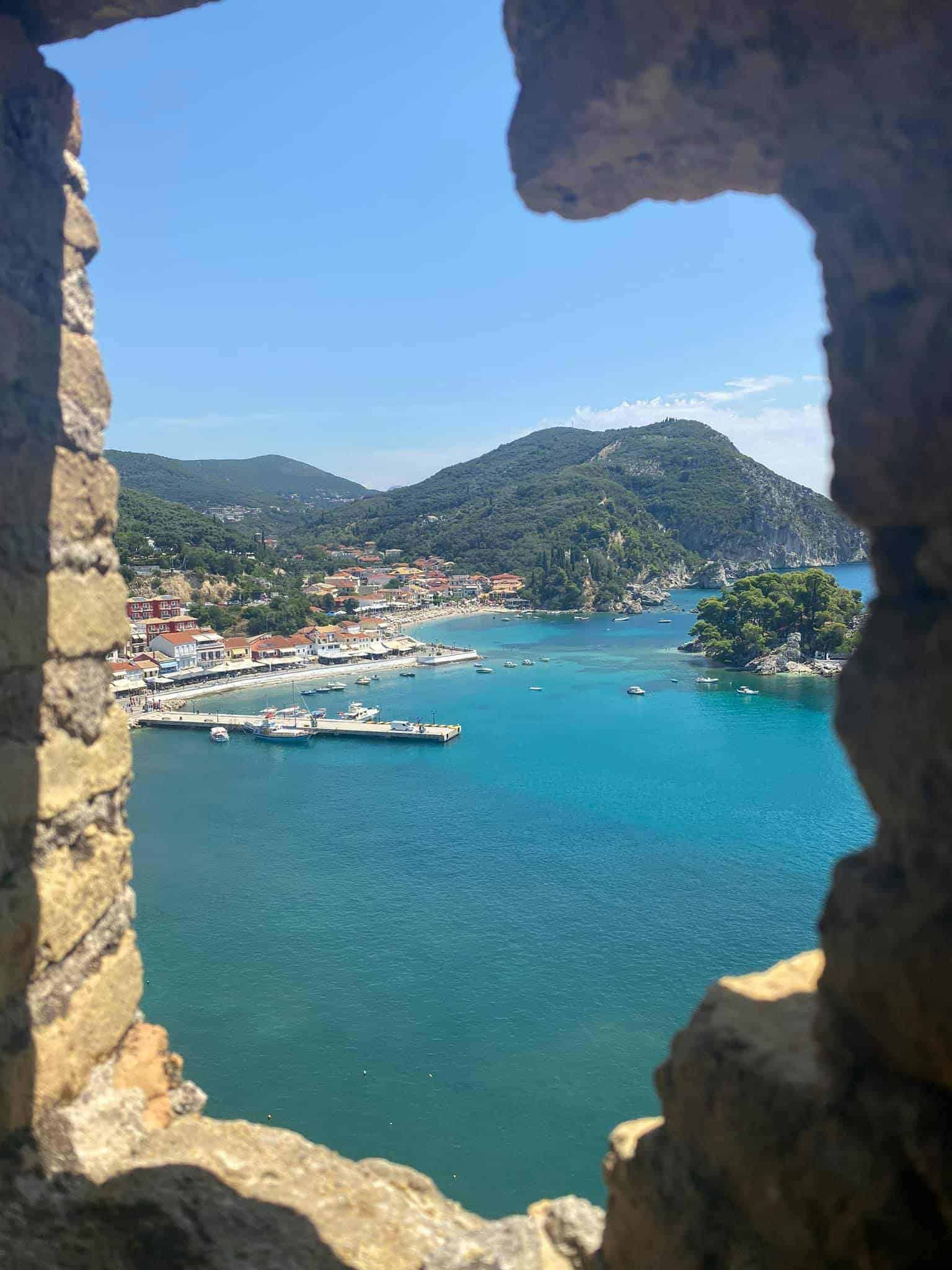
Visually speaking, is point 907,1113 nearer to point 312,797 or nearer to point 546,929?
point 546,929

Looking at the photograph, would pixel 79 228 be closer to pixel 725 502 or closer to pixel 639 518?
pixel 639 518

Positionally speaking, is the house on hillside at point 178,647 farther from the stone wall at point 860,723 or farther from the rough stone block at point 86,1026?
the stone wall at point 860,723

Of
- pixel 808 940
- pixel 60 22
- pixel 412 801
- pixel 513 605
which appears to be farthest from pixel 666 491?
pixel 60 22

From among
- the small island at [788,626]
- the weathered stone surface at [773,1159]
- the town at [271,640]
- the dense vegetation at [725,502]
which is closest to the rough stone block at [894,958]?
the weathered stone surface at [773,1159]

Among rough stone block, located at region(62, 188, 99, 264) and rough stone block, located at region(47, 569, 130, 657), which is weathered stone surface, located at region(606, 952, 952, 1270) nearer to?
rough stone block, located at region(47, 569, 130, 657)

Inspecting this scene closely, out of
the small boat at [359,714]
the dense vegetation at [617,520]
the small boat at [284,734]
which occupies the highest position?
the dense vegetation at [617,520]

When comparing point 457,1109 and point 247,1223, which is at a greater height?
point 247,1223

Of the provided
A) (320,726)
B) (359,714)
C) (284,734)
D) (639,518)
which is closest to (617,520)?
(639,518)
